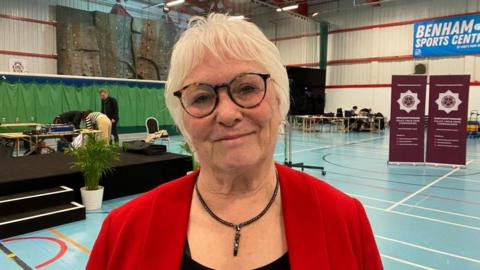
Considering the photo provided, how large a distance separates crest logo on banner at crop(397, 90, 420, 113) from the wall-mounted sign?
10.7m

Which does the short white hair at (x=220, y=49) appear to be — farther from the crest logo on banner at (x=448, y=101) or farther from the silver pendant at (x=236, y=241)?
the crest logo on banner at (x=448, y=101)

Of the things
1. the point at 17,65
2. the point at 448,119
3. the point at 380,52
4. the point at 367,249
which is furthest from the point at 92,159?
the point at 380,52

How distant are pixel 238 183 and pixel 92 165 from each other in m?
3.95

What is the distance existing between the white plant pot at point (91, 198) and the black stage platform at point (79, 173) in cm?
23

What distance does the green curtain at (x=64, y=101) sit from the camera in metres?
11.3

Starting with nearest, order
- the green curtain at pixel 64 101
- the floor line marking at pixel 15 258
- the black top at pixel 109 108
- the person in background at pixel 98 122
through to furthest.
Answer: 1. the floor line marking at pixel 15 258
2. the person in background at pixel 98 122
3. the black top at pixel 109 108
4. the green curtain at pixel 64 101

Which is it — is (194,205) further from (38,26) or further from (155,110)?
(38,26)

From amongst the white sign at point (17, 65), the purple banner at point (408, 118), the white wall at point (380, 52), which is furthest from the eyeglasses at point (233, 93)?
the white wall at point (380, 52)

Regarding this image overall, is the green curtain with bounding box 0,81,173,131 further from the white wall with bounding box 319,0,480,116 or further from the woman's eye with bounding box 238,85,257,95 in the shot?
the white wall with bounding box 319,0,480,116

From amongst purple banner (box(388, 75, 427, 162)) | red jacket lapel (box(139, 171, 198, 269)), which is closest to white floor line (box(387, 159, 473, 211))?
purple banner (box(388, 75, 427, 162))

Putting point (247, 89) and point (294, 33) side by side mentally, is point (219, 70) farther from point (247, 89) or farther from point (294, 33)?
point (294, 33)

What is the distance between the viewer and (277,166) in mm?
1209

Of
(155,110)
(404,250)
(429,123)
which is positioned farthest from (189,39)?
(155,110)

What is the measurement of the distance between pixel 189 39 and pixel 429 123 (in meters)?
8.10
